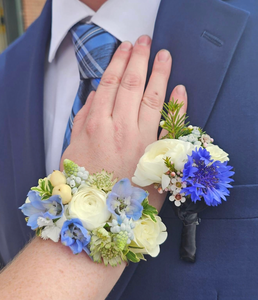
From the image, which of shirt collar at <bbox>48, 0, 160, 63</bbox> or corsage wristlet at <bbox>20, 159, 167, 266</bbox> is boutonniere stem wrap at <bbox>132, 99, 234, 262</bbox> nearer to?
corsage wristlet at <bbox>20, 159, 167, 266</bbox>

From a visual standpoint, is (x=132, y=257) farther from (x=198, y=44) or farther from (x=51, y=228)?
(x=198, y=44)

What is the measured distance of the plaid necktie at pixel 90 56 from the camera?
1.13 m

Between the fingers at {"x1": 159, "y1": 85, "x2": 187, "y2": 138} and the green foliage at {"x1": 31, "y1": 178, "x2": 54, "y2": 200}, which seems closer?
the green foliage at {"x1": 31, "y1": 178, "x2": 54, "y2": 200}

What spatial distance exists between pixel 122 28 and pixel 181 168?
71 centimetres

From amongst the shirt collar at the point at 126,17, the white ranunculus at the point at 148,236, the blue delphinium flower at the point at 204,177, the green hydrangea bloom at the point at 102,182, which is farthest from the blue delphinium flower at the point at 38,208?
the shirt collar at the point at 126,17

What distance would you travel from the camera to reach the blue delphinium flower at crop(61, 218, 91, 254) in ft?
2.27

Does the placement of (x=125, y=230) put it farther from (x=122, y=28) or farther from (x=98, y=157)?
(x=122, y=28)

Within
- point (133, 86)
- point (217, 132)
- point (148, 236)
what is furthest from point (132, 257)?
point (133, 86)

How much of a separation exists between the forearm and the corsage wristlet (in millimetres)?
40

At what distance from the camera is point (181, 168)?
72cm

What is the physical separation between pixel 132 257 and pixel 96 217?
0.15 metres

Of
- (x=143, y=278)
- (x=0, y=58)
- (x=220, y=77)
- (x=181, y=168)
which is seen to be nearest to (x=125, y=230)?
(x=181, y=168)

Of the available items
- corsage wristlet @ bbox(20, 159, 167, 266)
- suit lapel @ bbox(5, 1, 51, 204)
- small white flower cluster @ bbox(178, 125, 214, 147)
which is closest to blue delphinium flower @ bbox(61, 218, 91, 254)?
corsage wristlet @ bbox(20, 159, 167, 266)

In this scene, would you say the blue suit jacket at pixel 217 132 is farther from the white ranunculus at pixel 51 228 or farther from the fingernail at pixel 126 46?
Answer: the white ranunculus at pixel 51 228
